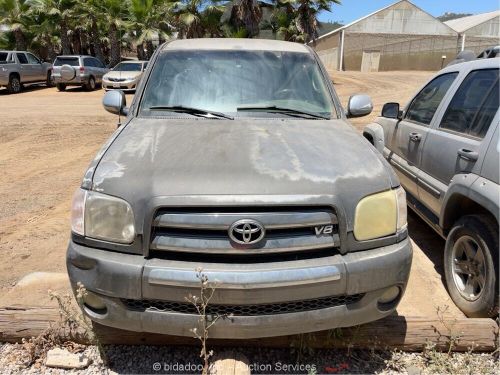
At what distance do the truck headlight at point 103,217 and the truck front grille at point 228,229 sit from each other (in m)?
0.16

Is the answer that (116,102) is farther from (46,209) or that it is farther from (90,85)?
(90,85)

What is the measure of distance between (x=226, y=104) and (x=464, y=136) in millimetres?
1890

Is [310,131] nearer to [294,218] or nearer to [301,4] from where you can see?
[294,218]

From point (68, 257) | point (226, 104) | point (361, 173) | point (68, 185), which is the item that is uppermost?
point (226, 104)

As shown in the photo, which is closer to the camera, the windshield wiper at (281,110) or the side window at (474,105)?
the side window at (474,105)

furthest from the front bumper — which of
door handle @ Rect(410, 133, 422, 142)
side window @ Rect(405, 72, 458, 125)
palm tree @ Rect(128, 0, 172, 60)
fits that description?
palm tree @ Rect(128, 0, 172, 60)

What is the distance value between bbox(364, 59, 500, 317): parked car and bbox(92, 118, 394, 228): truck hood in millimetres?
867

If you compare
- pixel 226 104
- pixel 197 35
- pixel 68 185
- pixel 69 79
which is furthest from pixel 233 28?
pixel 226 104

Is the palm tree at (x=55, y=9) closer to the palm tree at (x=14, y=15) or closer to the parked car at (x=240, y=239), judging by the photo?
the palm tree at (x=14, y=15)

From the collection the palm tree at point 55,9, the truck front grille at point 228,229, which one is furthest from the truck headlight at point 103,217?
the palm tree at point 55,9

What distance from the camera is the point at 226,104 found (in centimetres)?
348

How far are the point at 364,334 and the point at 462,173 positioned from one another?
1440 millimetres

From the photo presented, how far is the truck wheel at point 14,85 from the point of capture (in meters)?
20.0

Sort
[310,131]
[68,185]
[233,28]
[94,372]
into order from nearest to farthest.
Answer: [94,372], [310,131], [68,185], [233,28]
